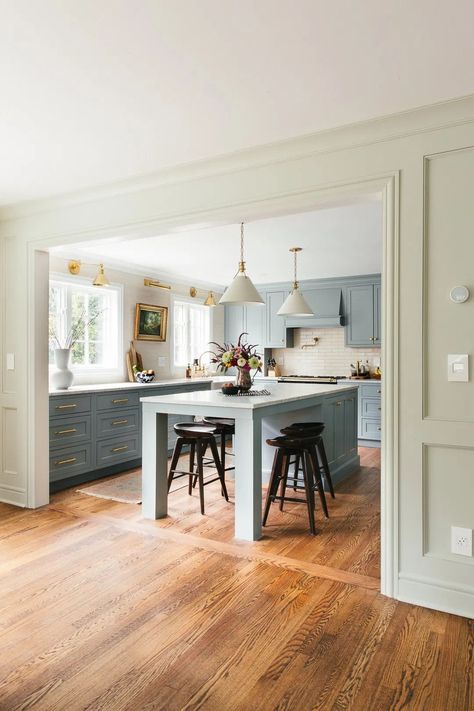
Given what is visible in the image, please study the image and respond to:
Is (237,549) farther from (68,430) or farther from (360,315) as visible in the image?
(360,315)

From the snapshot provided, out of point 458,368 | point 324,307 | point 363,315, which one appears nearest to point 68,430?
point 458,368

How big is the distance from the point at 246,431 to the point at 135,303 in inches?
139

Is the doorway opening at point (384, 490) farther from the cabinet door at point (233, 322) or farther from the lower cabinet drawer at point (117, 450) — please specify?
the cabinet door at point (233, 322)

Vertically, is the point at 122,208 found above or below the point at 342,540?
above

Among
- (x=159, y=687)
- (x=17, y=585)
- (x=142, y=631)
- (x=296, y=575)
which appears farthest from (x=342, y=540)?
(x=17, y=585)

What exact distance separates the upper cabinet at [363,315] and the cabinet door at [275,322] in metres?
1.03

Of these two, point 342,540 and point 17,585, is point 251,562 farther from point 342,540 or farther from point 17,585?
point 17,585

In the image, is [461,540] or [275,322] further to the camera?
[275,322]

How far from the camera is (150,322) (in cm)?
654

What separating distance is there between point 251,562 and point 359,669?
108 centimetres

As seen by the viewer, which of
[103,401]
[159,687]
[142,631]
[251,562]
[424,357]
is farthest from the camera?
[103,401]

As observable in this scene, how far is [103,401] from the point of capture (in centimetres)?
504

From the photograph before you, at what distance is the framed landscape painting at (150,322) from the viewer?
632 cm

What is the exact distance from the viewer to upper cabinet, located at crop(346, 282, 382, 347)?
706cm
